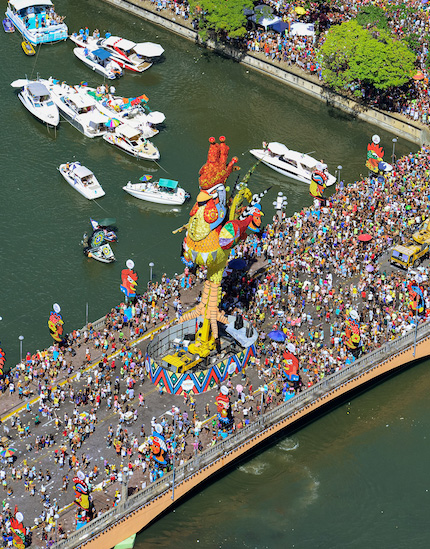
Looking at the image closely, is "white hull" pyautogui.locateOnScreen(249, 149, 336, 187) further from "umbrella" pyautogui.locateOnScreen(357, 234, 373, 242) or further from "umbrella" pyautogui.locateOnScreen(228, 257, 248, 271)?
"umbrella" pyautogui.locateOnScreen(228, 257, 248, 271)

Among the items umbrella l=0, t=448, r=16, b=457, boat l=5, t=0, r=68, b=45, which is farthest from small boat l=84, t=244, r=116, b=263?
boat l=5, t=0, r=68, b=45

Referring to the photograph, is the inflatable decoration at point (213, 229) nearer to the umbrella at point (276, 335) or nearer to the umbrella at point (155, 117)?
the umbrella at point (276, 335)

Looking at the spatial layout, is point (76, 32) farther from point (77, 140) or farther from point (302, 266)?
point (302, 266)

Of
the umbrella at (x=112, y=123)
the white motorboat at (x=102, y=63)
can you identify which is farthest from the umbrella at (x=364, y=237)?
the white motorboat at (x=102, y=63)

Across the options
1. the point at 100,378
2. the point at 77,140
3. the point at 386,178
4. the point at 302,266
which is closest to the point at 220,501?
the point at 100,378

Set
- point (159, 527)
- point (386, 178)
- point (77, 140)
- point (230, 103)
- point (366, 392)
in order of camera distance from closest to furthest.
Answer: point (159, 527) < point (366, 392) < point (386, 178) < point (77, 140) < point (230, 103)

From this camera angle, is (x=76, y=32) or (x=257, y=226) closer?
(x=257, y=226)
